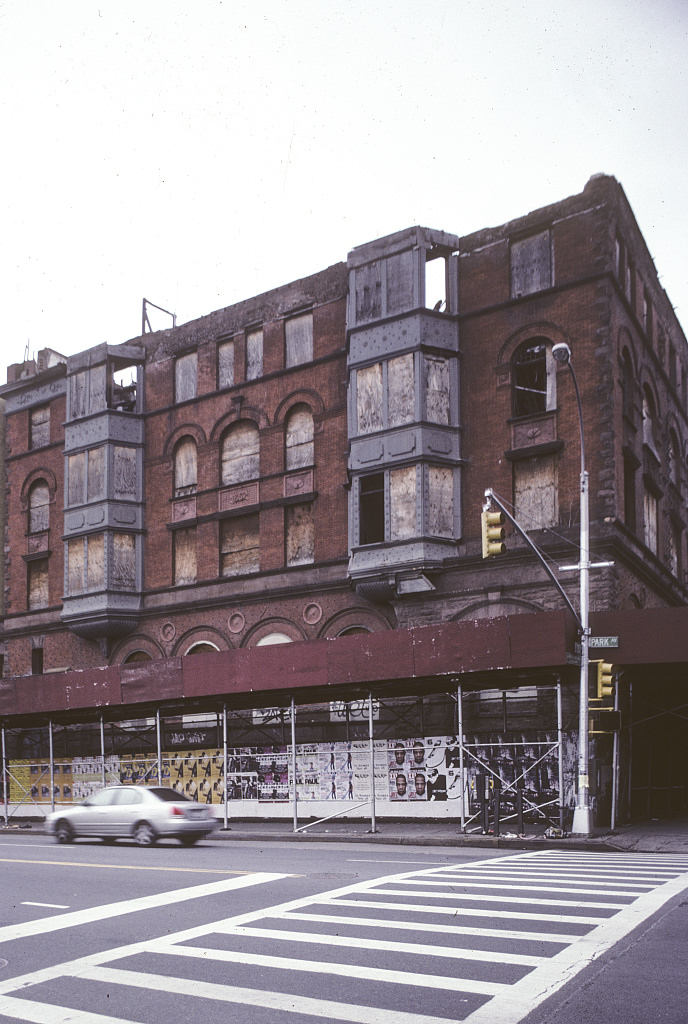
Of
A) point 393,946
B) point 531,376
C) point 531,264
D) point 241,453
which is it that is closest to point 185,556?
point 241,453

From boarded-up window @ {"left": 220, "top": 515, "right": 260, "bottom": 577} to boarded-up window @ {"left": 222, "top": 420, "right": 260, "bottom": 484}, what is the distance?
1.45 meters

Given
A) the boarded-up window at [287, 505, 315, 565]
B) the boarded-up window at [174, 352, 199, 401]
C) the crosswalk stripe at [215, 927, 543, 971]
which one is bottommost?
the crosswalk stripe at [215, 927, 543, 971]

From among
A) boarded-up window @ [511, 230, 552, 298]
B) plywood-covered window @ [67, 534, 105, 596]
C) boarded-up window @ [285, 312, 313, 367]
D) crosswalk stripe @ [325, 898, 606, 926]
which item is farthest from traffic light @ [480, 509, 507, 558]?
plywood-covered window @ [67, 534, 105, 596]

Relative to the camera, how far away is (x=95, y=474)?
35938mm

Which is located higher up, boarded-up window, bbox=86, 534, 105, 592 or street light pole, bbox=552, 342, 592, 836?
boarded-up window, bbox=86, 534, 105, 592

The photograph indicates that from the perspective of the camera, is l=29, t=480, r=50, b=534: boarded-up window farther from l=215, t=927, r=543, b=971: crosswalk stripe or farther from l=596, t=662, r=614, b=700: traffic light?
l=215, t=927, r=543, b=971: crosswalk stripe

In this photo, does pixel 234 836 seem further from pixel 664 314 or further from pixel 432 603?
pixel 664 314

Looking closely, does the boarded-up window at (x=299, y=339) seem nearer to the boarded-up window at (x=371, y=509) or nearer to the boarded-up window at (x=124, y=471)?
the boarded-up window at (x=371, y=509)

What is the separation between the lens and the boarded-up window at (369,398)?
29.2 m

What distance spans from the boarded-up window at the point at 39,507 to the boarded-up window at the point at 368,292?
1596 centimetres

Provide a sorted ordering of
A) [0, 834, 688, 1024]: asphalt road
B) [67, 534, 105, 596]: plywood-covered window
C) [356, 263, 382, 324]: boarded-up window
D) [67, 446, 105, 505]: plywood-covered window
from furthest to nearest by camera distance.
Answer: [67, 446, 105, 505]: plywood-covered window < [67, 534, 105, 596]: plywood-covered window < [356, 263, 382, 324]: boarded-up window < [0, 834, 688, 1024]: asphalt road

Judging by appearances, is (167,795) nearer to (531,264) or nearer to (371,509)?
(371,509)

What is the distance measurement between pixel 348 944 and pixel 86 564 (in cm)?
2868

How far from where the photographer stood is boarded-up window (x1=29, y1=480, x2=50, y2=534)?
39.0 meters
